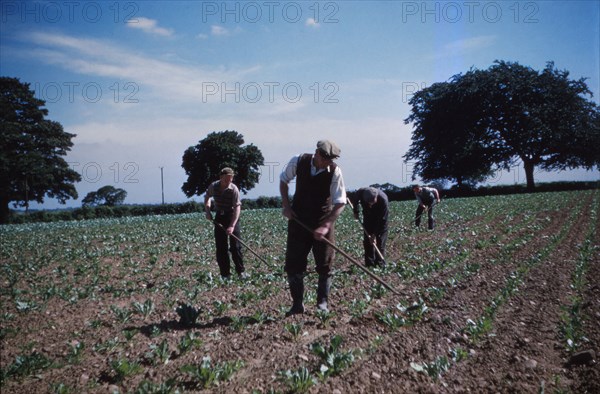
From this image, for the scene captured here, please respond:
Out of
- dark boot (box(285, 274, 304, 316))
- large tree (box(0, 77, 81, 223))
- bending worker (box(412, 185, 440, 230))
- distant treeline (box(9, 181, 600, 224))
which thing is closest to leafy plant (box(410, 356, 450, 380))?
dark boot (box(285, 274, 304, 316))

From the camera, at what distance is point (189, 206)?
47750 mm

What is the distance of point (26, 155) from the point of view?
3906cm

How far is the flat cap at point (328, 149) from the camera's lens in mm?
4531

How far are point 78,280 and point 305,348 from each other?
22.7ft

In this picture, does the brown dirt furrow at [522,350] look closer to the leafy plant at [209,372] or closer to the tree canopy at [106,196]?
the leafy plant at [209,372]

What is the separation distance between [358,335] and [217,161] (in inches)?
2162

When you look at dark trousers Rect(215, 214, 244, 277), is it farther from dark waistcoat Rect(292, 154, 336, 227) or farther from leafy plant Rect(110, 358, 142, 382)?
leafy plant Rect(110, 358, 142, 382)

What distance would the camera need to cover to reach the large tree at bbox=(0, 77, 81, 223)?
38188 millimetres

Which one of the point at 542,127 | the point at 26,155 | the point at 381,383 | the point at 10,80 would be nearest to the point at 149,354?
the point at 381,383

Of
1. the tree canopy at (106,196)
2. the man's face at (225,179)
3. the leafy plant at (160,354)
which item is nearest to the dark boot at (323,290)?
the leafy plant at (160,354)

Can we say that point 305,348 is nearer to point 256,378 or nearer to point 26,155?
point 256,378

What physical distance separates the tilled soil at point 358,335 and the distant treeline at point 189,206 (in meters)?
35.8

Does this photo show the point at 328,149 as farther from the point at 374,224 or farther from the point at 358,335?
the point at 374,224

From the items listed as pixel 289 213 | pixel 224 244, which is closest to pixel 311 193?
pixel 289 213
